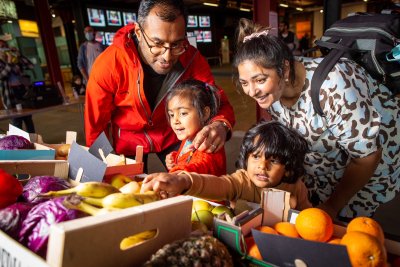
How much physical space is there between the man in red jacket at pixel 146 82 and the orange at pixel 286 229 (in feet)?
2.02

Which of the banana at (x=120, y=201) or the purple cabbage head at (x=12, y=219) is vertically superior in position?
the banana at (x=120, y=201)

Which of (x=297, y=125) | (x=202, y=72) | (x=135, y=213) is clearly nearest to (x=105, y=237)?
(x=135, y=213)

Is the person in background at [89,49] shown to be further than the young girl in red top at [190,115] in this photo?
Yes

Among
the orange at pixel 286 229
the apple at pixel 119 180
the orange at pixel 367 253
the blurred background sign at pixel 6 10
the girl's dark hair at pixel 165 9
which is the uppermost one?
the blurred background sign at pixel 6 10

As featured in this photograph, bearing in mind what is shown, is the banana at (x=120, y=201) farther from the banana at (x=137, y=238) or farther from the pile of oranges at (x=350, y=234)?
the pile of oranges at (x=350, y=234)

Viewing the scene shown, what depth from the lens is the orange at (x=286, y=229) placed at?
2.59 feet

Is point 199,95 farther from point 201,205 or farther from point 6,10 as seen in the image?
point 6,10

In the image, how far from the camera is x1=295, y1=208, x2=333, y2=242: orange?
28.9 inches

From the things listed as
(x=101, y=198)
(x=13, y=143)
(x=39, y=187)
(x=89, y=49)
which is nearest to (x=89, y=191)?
(x=101, y=198)

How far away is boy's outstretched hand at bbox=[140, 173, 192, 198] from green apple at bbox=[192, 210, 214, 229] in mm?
89

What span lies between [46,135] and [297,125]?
19.2 feet

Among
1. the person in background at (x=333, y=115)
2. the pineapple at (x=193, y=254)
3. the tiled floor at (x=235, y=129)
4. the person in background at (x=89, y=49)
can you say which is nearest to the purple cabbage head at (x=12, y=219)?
the pineapple at (x=193, y=254)

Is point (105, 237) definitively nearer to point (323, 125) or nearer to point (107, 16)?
point (323, 125)

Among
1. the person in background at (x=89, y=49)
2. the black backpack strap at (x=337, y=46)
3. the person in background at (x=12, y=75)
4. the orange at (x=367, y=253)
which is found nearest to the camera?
the orange at (x=367, y=253)
